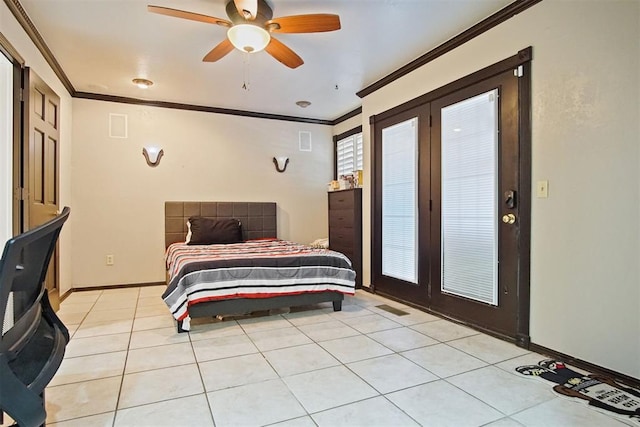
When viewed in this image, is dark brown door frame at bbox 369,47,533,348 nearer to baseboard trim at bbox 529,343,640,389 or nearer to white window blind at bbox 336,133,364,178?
baseboard trim at bbox 529,343,640,389

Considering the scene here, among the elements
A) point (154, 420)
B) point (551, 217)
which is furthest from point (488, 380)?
point (154, 420)

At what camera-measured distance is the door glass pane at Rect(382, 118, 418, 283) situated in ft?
12.6

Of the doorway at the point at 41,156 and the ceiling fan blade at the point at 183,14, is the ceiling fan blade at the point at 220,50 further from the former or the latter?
the doorway at the point at 41,156

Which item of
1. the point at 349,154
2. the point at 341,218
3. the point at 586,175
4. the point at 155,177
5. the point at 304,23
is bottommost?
the point at 341,218

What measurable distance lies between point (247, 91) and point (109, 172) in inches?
83.3

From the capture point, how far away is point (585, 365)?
2.30 m

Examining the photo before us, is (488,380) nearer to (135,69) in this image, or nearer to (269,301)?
(269,301)

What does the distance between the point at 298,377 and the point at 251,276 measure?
4.09ft

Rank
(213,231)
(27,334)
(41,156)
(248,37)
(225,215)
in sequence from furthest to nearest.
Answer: (225,215) → (213,231) → (41,156) → (248,37) → (27,334)

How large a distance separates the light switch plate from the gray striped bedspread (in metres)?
1.81

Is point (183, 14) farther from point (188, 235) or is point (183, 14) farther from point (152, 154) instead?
point (188, 235)

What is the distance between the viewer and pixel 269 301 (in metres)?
3.38

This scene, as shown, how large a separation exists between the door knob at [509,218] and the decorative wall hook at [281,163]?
365cm

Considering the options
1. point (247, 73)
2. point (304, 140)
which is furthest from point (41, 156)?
point (304, 140)
